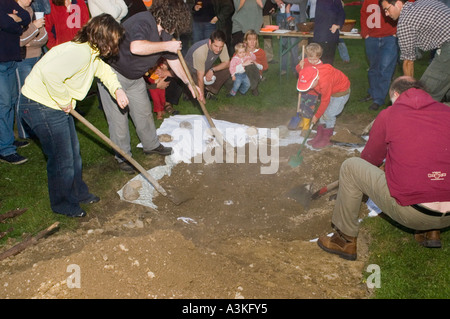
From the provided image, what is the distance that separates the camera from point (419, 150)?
10.5 ft

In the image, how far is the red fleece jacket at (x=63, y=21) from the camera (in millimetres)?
6668

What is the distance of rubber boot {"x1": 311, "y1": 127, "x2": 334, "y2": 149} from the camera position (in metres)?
6.20

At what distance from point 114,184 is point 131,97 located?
3.66 feet

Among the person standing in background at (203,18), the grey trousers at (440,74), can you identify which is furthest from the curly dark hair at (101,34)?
the person standing in background at (203,18)

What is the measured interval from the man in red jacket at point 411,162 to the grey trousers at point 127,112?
287 centimetres

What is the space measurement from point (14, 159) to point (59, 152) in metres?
1.90

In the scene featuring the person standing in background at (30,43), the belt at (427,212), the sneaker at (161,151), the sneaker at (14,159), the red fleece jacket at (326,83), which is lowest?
the sneaker at (161,151)

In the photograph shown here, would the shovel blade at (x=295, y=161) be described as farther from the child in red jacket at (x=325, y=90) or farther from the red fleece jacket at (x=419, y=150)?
the red fleece jacket at (x=419, y=150)

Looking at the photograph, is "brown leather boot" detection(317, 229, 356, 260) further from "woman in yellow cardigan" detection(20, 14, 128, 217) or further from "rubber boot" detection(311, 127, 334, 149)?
"woman in yellow cardigan" detection(20, 14, 128, 217)

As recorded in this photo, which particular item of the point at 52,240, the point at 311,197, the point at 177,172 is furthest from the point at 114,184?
the point at 311,197

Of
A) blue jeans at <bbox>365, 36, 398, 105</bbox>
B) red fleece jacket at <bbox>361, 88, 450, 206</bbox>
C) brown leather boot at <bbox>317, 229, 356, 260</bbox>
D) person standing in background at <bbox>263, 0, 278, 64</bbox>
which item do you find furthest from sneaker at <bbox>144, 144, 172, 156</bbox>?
person standing in background at <bbox>263, 0, 278, 64</bbox>

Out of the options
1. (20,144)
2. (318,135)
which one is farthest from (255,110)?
(20,144)

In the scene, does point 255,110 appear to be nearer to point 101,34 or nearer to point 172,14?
point 172,14
